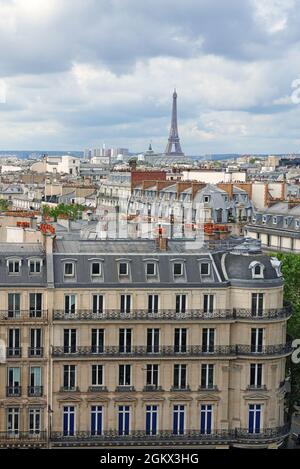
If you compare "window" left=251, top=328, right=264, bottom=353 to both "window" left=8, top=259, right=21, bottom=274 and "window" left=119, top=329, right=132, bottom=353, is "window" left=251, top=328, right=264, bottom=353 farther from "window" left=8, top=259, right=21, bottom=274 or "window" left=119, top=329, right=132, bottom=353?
"window" left=8, top=259, right=21, bottom=274

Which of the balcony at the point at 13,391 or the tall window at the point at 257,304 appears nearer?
the balcony at the point at 13,391

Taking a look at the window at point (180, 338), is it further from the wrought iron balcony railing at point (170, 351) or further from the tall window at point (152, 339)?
the tall window at point (152, 339)

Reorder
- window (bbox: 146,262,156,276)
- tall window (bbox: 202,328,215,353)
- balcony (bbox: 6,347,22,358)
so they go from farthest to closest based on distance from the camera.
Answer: window (bbox: 146,262,156,276) → tall window (bbox: 202,328,215,353) → balcony (bbox: 6,347,22,358)

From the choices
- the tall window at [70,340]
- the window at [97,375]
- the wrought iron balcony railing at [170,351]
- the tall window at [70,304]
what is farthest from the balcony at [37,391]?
the tall window at [70,304]

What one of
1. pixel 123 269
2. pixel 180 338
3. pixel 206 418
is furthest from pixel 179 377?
pixel 123 269

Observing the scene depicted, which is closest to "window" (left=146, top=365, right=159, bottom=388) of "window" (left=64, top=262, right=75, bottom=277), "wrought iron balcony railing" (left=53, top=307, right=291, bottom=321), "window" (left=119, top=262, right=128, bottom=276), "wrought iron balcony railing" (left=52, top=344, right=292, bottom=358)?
"wrought iron balcony railing" (left=52, top=344, right=292, bottom=358)
